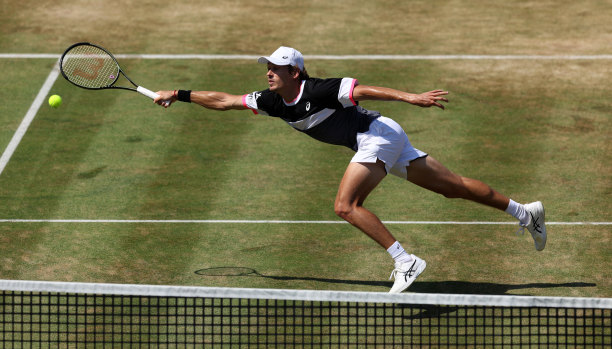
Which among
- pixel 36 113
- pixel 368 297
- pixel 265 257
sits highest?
pixel 368 297

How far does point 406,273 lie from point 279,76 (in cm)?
212

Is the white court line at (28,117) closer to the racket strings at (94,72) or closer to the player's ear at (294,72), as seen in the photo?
the racket strings at (94,72)

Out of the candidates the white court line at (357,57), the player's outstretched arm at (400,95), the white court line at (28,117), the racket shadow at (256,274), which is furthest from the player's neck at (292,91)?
the white court line at (357,57)

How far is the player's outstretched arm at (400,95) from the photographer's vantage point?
9.49 m

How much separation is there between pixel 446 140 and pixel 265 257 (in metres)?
4.44

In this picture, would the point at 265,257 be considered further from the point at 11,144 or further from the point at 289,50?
the point at 11,144

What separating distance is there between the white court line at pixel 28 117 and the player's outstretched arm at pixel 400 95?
610 cm

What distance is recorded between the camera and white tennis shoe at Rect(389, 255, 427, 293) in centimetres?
987

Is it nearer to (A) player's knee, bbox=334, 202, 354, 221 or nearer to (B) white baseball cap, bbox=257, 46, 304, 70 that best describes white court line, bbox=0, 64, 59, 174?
(B) white baseball cap, bbox=257, 46, 304, 70

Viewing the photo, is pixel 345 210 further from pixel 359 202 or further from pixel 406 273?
pixel 406 273

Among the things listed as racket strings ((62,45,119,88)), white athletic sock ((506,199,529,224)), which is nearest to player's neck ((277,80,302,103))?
white athletic sock ((506,199,529,224))

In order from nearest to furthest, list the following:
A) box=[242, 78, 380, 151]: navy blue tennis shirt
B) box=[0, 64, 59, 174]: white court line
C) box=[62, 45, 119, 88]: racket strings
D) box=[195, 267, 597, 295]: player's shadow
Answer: box=[242, 78, 380, 151]: navy blue tennis shirt → box=[195, 267, 597, 295]: player's shadow → box=[62, 45, 119, 88]: racket strings → box=[0, 64, 59, 174]: white court line

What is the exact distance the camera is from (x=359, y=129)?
10.3 meters

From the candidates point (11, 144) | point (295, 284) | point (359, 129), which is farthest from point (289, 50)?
point (11, 144)
